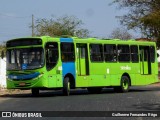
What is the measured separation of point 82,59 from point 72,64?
40.8 inches

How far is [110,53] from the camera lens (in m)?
28.3

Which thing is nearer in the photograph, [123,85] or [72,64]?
[72,64]

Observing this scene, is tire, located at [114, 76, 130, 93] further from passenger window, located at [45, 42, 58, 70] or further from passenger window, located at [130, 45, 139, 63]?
passenger window, located at [45, 42, 58, 70]

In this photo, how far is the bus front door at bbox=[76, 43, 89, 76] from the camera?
26.3 metres

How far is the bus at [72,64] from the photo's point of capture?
966 inches

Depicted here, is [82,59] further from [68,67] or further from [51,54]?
[51,54]

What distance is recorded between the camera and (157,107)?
1789cm

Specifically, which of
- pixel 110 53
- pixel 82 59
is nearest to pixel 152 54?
pixel 110 53

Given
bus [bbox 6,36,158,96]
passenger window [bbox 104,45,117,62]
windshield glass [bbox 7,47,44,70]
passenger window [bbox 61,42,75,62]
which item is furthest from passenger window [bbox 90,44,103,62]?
windshield glass [bbox 7,47,44,70]

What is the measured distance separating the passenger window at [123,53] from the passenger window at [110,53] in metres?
0.35

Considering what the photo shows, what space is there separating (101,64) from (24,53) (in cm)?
481

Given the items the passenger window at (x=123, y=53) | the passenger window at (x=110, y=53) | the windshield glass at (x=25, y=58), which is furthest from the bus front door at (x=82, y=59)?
the passenger window at (x=123, y=53)

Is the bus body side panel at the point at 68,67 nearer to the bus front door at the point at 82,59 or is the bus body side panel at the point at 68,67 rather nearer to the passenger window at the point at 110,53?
the bus front door at the point at 82,59

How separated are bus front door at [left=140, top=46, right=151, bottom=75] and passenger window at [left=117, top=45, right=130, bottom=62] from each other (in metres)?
1.46
